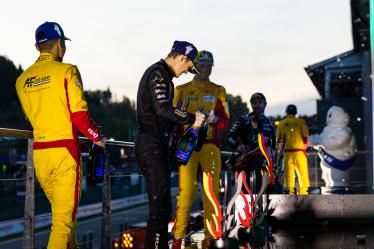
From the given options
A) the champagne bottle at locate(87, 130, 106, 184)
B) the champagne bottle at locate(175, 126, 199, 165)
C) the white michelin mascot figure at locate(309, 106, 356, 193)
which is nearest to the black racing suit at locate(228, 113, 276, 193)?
the champagne bottle at locate(175, 126, 199, 165)

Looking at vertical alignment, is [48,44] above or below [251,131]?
above

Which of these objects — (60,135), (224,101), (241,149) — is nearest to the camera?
(60,135)

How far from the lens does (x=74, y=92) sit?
390cm

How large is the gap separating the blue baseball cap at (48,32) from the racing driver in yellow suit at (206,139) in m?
1.67

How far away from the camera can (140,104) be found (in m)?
4.32

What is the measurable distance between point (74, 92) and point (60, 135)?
0.94 ft

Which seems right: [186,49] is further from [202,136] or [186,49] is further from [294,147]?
[294,147]

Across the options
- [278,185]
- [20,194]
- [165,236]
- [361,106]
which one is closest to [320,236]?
[278,185]

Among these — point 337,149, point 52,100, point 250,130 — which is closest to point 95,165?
point 52,100

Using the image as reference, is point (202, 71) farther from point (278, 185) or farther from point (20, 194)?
point (20, 194)

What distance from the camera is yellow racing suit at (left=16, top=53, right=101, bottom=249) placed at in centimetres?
384

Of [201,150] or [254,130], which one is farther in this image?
[254,130]

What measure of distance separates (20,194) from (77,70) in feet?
130

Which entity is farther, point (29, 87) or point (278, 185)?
point (278, 185)
